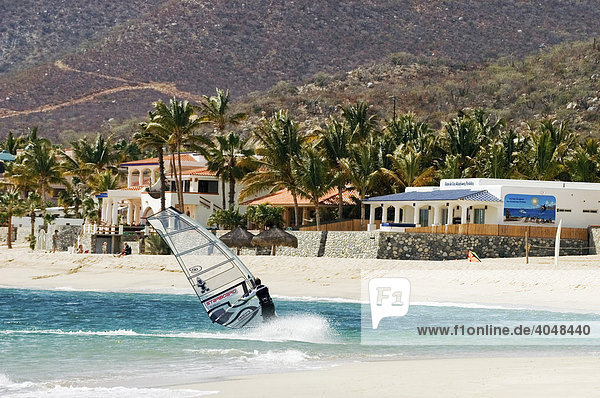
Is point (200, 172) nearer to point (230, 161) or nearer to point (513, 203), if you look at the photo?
point (230, 161)

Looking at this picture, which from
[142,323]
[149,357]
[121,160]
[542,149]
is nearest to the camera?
[149,357]

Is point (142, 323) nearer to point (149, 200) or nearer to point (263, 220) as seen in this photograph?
point (263, 220)

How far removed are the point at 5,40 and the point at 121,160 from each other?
97835 mm

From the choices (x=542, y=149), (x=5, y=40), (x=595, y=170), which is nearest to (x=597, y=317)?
(x=542, y=149)

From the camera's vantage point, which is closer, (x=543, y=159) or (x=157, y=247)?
(x=157, y=247)

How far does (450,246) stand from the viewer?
144 feet

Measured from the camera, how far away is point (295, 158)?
51.3m

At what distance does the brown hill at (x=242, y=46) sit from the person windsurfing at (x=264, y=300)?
359 ft

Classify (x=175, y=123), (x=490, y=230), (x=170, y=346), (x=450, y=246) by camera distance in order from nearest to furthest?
(x=170, y=346)
(x=450, y=246)
(x=490, y=230)
(x=175, y=123)

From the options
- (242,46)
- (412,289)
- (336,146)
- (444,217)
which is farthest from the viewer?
(242,46)

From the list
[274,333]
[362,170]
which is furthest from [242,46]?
[274,333]

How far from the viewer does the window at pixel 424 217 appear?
48819 mm

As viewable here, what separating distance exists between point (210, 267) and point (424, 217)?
1087 inches

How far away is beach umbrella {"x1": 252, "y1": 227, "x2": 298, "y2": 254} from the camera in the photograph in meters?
45.2
